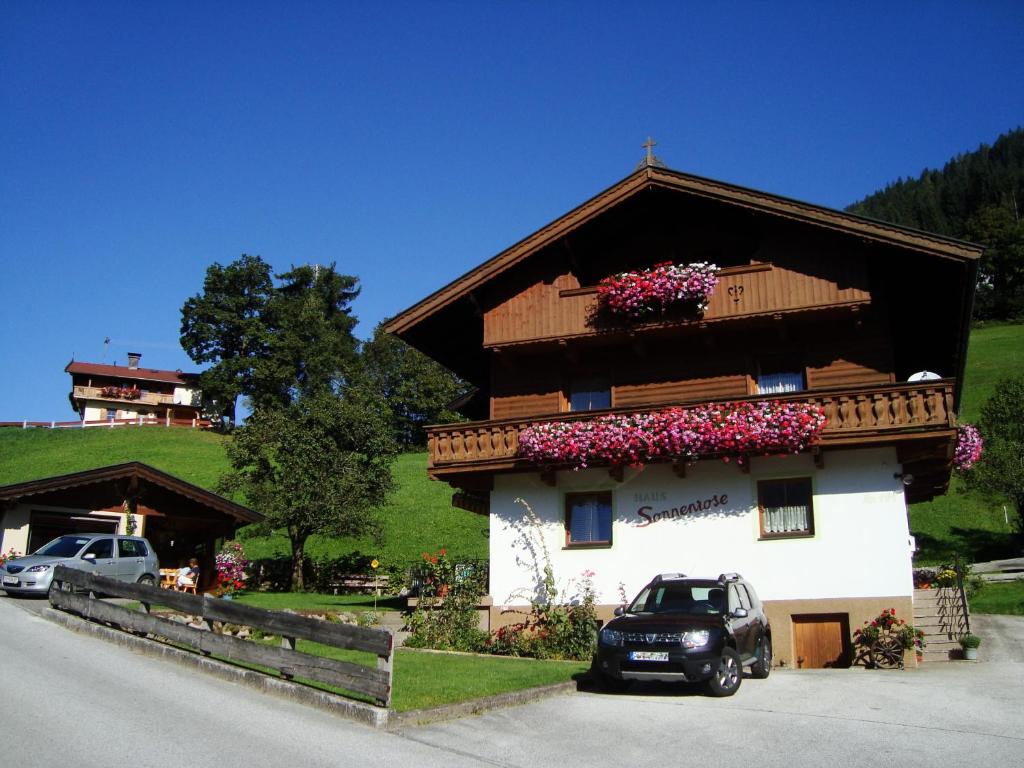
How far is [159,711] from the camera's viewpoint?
1005 centimetres

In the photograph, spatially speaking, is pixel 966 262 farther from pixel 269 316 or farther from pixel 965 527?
pixel 269 316

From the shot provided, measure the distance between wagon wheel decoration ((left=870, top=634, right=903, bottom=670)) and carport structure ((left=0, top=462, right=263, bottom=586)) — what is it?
20.7 meters

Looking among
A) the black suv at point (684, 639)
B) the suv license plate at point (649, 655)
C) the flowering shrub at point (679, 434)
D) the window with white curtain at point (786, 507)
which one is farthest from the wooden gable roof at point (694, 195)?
the suv license plate at point (649, 655)

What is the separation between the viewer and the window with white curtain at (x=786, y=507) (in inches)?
728

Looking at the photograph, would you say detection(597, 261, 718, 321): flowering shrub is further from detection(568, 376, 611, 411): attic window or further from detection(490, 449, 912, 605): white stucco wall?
detection(490, 449, 912, 605): white stucco wall

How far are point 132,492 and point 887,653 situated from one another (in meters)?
23.8

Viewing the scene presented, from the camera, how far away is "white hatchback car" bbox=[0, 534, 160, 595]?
21.1 metres

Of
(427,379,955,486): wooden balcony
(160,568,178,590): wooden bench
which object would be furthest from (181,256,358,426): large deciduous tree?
(427,379,955,486): wooden balcony

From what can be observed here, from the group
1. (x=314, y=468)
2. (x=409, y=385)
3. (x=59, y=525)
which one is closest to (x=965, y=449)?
(x=314, y=468)

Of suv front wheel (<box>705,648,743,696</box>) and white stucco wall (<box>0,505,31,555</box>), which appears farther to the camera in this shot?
white stucco wall (<box>0,505,31,555</box>)

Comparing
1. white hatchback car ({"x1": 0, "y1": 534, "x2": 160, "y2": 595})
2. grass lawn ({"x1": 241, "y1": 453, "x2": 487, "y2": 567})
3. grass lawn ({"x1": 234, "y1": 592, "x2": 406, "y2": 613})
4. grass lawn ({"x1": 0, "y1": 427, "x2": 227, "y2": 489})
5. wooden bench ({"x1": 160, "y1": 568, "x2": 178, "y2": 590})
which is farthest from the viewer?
grass lawn ({"x1": 0, "y1": 427, "x2": 227, "y2": 489})

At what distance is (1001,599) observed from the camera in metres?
28.2

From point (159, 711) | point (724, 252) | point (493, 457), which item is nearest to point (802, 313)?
point (724, 252)

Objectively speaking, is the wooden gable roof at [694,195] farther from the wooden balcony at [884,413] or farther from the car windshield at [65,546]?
the car windshield at [65,546]
